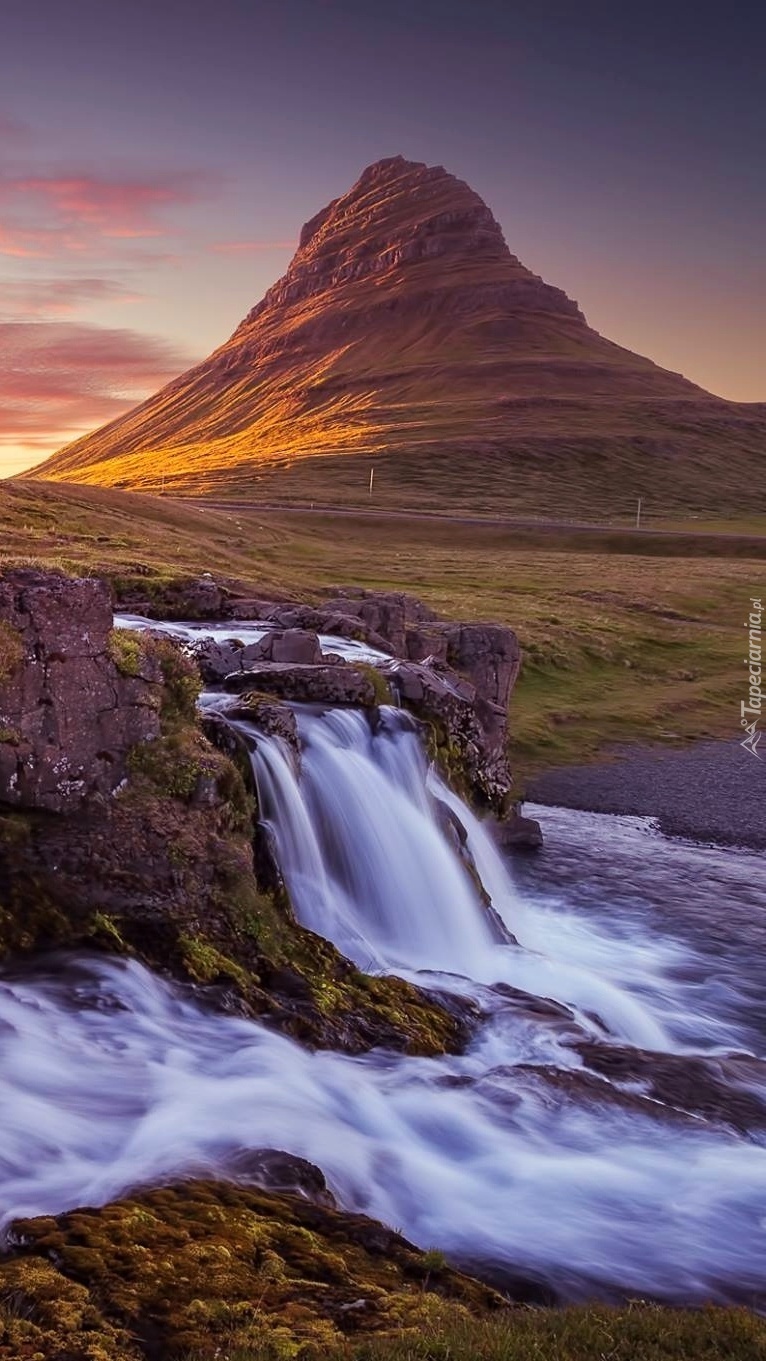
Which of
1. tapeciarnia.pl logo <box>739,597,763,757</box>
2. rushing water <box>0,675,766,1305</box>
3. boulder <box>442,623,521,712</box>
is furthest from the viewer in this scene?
tapeciarnia.pl logo <box>739,597,763,757</box>

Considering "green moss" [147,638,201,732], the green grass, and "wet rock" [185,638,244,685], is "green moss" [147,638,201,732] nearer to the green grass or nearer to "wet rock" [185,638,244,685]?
"wet rock" [185,638,244,685]

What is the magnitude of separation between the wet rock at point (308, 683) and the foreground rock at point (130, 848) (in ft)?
21.8

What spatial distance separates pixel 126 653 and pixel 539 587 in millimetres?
64555

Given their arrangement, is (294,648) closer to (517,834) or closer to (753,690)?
(517,834)

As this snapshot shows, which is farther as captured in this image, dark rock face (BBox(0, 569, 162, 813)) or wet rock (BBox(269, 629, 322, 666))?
wet rock (BBox(269, 629, 322, 666))

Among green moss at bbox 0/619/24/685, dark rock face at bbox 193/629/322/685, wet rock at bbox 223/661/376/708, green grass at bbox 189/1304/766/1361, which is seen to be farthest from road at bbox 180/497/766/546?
green grass at bbox 189/1304/766/1361

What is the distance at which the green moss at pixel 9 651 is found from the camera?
12.6 m

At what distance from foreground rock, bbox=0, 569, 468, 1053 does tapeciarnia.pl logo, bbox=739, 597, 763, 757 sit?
3023cm

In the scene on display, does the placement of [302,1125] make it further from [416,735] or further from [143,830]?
[416,735]

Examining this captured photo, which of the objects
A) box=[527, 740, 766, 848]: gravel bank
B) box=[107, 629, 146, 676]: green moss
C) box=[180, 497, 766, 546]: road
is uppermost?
box=[180, 497, 766, 546]: road

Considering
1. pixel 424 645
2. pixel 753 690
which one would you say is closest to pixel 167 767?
pixel 424 645

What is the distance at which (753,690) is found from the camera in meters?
51.2

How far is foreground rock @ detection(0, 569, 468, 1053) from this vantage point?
1231 centimetres

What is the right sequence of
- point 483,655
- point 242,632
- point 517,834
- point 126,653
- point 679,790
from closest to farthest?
point 126,653 < point 242,632 < point 517,834 < point 483,655 < point 679,790
